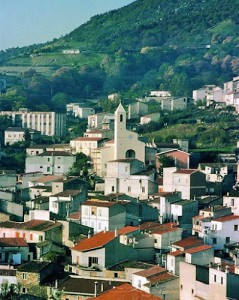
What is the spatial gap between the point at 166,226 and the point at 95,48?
281ft

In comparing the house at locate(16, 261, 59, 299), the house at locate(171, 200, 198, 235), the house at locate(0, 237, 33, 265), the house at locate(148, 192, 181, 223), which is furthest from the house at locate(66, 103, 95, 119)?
the house at locate(16, 261, 59, 299)

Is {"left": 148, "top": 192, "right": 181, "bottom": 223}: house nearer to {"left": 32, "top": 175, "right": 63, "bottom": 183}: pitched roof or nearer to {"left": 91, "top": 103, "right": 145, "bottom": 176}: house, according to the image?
{"left": 32, "top": 175, "right": 63, "bottom": 183}: pitched roof

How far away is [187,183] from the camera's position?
166ft

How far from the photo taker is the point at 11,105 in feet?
282

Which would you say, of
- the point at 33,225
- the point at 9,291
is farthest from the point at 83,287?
the point at 33,225

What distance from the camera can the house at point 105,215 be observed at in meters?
44.9

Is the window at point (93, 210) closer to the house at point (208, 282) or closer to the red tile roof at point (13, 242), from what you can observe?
the red tile roof at point (13, 242)

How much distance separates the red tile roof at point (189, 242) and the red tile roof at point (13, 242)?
5.67 metres

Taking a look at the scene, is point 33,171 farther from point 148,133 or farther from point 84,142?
point 148,133

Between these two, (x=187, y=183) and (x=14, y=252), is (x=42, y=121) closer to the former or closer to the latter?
(x=187, y=183)

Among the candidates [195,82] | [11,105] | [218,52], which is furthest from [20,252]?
[218,52]

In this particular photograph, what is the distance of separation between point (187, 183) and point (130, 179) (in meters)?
2.96

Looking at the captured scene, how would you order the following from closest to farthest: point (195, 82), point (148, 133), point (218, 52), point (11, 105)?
point (148, 133)
point (11, 105)
point (195, 82)
point (218, 52)

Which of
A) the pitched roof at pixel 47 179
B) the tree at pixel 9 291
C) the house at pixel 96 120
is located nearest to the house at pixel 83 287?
the tree at pixel 9 291
